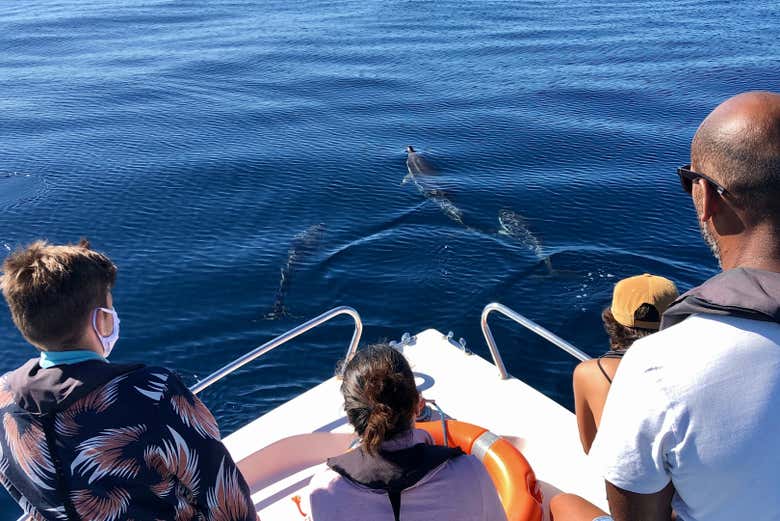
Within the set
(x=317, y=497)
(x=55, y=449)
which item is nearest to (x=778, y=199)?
(x=317, y=497)

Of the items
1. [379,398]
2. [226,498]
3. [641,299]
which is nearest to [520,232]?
[641,299]

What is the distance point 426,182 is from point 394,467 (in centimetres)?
1080

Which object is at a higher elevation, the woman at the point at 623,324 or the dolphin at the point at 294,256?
the woman at the point at 623,324

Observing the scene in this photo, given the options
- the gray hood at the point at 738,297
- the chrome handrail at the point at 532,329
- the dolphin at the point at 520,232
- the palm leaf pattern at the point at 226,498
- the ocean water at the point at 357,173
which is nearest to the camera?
the gray hood at the point at 738,297

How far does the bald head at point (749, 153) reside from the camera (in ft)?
6.70

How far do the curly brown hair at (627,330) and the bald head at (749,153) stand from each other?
1.55m

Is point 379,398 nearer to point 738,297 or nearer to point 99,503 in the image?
point 99,503

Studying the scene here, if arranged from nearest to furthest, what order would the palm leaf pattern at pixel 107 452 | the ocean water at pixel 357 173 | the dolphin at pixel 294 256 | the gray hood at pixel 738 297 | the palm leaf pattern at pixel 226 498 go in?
1. the gray hood at pixel 738 297
2. the palm leaf pattern at pixel 107 452
3. the palm leaf pattern at pixel 226 498
4. the ocean water at pixel 357 173
5. the dolphin at pixel 294 256

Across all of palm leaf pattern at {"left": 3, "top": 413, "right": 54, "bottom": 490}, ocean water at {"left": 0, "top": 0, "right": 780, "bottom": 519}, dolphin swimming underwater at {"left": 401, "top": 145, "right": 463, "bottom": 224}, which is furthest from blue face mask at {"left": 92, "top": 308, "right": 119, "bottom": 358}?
dolphin swimming underwater at {"left": 401, "top": 145, "right": 463, "bottom": 224}

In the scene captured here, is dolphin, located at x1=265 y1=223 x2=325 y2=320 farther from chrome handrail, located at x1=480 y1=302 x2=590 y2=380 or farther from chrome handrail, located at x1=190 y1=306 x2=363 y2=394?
chrome handrail, located at x1=480 y1=302 x2=590 y2=380

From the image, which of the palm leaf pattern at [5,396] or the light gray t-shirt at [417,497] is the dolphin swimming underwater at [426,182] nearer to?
the light gray t-shirt at [417,497]

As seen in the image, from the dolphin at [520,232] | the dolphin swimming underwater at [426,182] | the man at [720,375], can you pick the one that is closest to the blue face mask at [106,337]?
the man at [720,375]

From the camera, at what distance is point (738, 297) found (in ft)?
6.15

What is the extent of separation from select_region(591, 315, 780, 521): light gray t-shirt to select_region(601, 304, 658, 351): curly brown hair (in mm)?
1617
